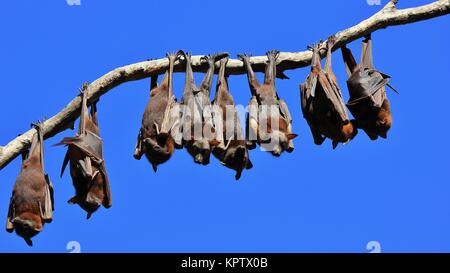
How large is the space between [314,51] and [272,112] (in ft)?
3.18

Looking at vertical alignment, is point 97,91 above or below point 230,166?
above

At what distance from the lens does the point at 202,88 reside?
30.6 feet

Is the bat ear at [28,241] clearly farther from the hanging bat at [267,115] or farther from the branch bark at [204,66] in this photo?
the hanging bat at [267,115]

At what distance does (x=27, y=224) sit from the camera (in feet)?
32.5

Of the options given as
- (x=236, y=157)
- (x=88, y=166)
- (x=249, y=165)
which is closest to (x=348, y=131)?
(x=249, y=165)

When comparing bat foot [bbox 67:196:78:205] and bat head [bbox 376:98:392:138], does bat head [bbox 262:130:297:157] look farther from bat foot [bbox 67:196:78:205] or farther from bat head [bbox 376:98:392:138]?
bat foot [bbox 67:196:78:205]

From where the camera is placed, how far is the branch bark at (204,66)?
9.19 meters

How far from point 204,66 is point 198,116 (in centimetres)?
71

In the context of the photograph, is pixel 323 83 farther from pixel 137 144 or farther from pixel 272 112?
pixel 137 144

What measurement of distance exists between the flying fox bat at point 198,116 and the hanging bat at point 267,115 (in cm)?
48

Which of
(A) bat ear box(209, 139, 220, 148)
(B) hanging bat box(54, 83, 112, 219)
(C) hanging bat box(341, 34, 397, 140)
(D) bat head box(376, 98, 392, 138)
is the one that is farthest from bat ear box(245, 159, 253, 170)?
(B) hanging bat box(54, 83, 112, 219)

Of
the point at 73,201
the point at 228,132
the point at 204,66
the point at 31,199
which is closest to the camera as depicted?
the point at 228,132

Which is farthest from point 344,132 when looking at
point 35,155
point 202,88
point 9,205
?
point 9,205

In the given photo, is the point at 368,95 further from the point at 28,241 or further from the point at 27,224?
the point at 28,241
